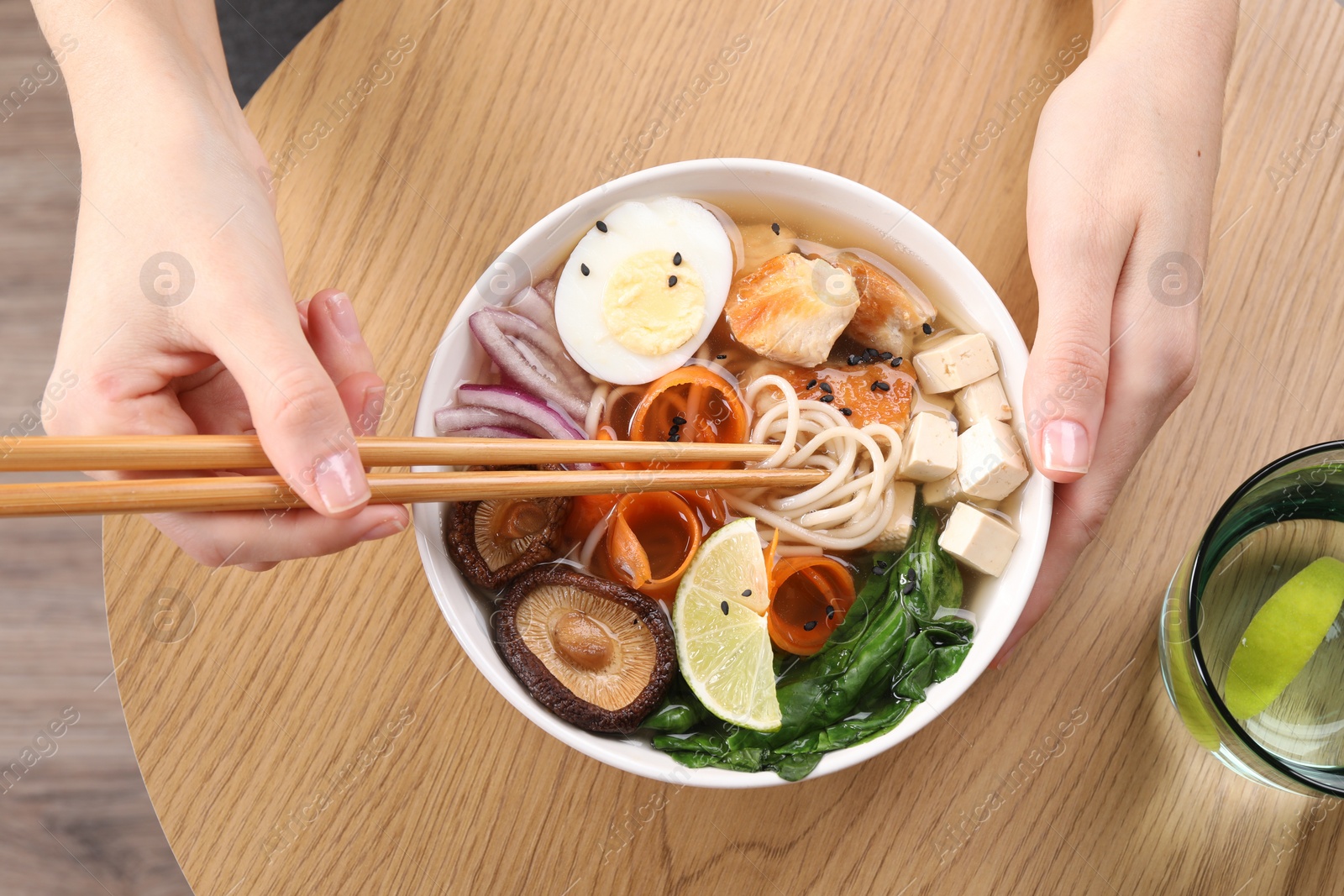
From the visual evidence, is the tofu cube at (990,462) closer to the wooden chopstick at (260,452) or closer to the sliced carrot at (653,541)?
the wooden chopstick at (260,452)

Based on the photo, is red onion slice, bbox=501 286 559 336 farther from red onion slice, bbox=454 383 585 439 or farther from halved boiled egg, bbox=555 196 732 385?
red onion slice, bbox=454 383 585 439

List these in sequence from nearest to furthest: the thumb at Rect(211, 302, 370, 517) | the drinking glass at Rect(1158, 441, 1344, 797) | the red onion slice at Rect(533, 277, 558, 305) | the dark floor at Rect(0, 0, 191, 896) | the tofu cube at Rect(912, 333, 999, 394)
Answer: the thumb at Rect(211, 302, 370, 517) → the drinking glass at Rect(1158, 441, 1344, 797) → the tofu cube at Rect(912, 333, 999, 394) → the red onion slice at Rect(533, 277, 558, 305) → the dark floor at Rect(0, 0, 191, 896)

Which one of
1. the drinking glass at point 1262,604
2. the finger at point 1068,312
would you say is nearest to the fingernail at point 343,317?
the finger at point 1068,312

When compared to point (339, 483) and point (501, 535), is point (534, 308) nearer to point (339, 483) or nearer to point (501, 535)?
point (501, 535)

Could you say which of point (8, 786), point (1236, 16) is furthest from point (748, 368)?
point (8, 786)

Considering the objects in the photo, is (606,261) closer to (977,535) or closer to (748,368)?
(748,368)

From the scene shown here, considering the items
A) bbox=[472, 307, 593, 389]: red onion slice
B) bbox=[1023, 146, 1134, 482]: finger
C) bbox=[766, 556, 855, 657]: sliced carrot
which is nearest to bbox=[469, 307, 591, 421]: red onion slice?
bbox=[472, 307, 593, 389]: red onion slice
